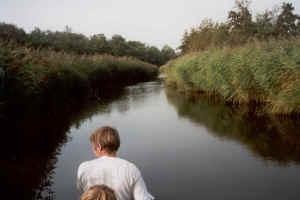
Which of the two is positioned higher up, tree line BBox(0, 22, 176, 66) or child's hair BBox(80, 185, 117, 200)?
tree line BBox(0, 22, 176, 66)

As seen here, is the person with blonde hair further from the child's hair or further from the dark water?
the dark water

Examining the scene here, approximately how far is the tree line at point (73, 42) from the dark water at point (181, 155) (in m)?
22.8

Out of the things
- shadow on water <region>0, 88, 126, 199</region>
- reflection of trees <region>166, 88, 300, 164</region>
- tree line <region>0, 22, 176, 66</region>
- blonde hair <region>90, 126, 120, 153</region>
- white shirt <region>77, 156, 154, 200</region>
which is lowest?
reflection of trees <region>166, 88, 300, 164</region>

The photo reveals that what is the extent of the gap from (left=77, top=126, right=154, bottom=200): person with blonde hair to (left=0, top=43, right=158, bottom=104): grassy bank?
711 cm

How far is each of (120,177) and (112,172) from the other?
0.25 feet

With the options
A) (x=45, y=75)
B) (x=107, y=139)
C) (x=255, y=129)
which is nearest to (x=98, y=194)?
(x=107, y=139)

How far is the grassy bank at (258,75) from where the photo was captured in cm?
1005

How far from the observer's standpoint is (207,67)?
52.1 ft

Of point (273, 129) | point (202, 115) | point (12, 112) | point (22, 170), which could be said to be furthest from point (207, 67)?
point (22, 170)

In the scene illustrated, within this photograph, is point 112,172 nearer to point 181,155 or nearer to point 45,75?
point 181,155

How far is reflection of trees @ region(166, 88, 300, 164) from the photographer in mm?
7078

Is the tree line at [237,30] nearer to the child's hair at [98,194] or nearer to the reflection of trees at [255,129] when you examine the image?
the reflection of trees at [255,129]

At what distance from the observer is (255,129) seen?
9289 mm

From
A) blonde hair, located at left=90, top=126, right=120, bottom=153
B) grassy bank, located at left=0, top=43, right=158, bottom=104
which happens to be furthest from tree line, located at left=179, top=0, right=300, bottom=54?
blonde hair, located at left=90, top=126, right=120, bottom=153
